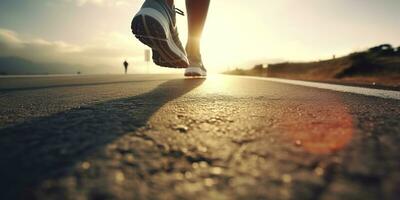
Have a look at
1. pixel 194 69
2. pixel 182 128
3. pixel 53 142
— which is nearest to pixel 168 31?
pixel 194 69

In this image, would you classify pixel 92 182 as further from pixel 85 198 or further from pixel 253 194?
pixel 253 194

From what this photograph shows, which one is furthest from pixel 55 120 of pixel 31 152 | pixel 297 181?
pixel 297 181

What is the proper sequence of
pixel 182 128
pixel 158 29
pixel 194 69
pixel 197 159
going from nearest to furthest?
pixel 197 159 → pixel 182 128 → pixel 158 29 → pixel 194 69

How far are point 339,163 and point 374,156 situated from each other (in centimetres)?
12

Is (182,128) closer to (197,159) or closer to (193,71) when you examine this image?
(197,159)

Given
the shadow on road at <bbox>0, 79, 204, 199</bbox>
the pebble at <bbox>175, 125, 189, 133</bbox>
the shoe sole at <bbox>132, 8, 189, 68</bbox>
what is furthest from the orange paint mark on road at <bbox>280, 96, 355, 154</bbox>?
the shoe sole at <bbox>132, 8, 189, 68</bbox>

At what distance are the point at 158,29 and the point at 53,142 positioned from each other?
2.39m

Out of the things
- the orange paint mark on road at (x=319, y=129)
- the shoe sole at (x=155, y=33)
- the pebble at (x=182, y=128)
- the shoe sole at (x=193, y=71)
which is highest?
the shoe sole at (x=155, y=33)

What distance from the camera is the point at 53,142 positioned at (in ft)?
2.78

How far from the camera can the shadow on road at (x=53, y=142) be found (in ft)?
2.02

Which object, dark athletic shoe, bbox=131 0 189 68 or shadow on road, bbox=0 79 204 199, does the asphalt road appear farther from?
dark athletic shoe, bbox=131 0 189 68

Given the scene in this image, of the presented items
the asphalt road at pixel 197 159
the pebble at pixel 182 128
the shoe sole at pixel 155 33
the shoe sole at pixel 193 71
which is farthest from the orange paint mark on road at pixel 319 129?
the shoe sole at pixel 193 71

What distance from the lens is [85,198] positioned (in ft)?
1.67

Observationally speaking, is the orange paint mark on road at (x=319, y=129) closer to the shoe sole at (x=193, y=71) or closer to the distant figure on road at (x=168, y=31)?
the distant figure on road at (x=168, y=31)
